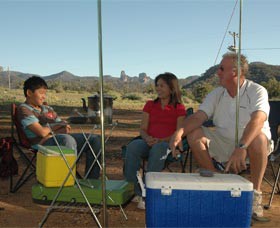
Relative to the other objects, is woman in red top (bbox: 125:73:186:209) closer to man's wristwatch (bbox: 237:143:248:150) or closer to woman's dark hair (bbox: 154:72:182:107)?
woman's dark hair (bbox: 154:72:182:107)

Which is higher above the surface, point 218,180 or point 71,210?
point 218,180

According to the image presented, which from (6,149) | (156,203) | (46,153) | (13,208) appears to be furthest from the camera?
(6,149)

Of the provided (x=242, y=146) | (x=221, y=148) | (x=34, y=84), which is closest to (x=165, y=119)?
(x=221, y=148)

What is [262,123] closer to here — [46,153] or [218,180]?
[218,180]

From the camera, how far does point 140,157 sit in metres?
3.91

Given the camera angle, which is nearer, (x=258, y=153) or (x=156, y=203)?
(x=156, y=203)

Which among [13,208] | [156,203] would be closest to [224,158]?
[156,203]

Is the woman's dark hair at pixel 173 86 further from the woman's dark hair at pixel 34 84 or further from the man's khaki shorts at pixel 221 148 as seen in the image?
the woman's dark hair at pixel 34 84

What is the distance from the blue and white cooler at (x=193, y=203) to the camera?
2527 mm

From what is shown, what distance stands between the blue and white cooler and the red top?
63.4 inches

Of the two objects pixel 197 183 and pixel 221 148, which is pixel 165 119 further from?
pixel 197 183

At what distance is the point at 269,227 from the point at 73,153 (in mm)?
1647

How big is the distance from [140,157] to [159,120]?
1.51 feet

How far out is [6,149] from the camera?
13.7ft
